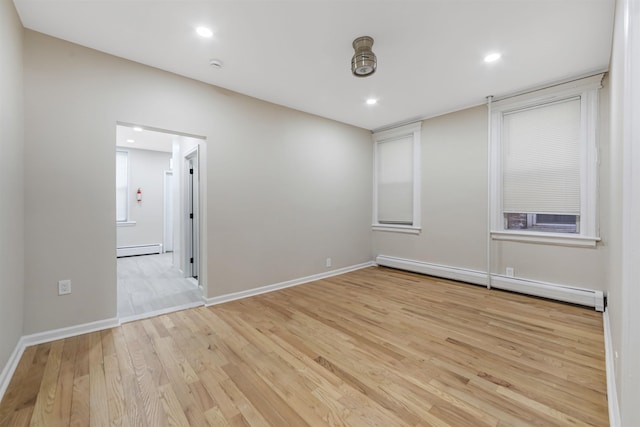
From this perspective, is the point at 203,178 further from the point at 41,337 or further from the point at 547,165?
the point at 547,165

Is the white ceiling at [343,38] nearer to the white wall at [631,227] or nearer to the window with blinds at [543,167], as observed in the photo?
the window with blinds at [543,167]

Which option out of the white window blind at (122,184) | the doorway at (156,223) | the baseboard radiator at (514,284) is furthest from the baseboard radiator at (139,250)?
the baseboard radiator at (514,284)

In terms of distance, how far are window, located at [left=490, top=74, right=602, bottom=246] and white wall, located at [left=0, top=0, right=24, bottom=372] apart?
16.2 ft

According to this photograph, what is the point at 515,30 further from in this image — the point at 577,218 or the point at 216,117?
the point at 216,117

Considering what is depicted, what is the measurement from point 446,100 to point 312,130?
201 cm

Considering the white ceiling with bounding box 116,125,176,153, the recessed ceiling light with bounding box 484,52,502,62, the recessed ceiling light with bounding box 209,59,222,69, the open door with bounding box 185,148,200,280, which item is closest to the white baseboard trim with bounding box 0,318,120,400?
the open door with bounding box 185,148,200,280

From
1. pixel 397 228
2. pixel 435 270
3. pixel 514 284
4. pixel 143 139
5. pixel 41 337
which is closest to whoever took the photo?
pixel 41 337

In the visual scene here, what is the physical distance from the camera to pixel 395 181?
506cm

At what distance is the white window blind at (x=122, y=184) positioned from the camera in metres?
6.60

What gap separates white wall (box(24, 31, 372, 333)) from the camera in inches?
91.6

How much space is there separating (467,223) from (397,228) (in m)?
1.19

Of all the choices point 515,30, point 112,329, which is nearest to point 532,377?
point 515,30

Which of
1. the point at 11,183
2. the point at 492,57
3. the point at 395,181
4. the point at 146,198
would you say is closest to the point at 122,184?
the point at 146,198

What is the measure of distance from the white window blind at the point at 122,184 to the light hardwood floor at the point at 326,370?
504 centimetres
